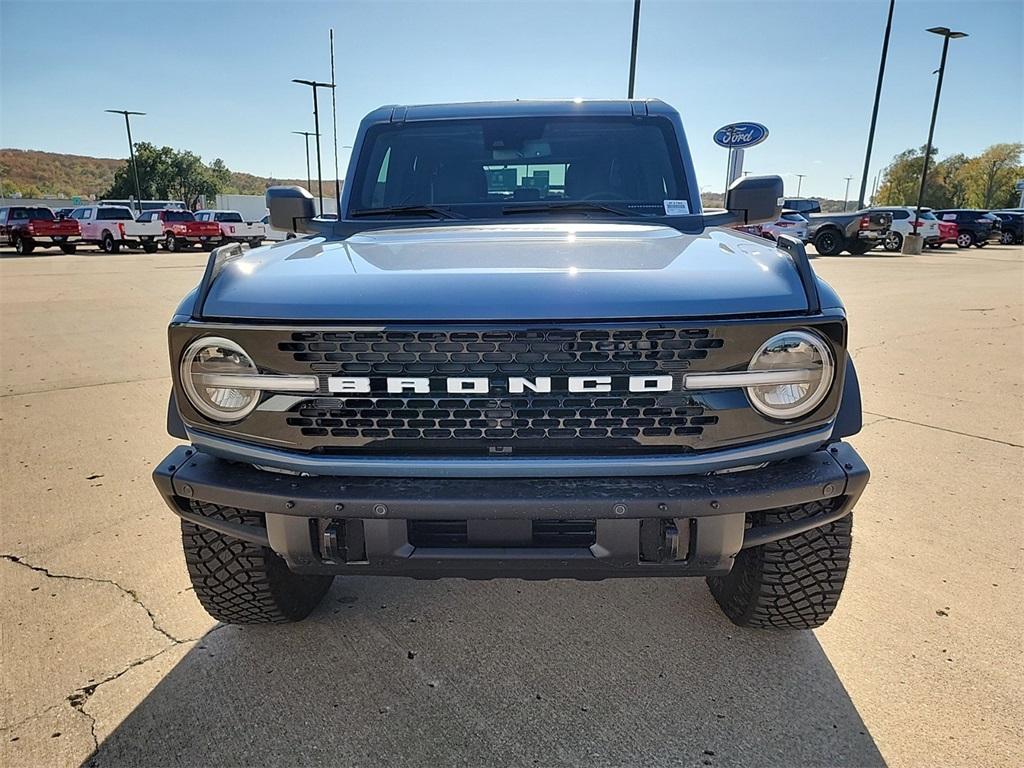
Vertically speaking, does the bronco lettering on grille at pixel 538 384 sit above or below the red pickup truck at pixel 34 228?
above

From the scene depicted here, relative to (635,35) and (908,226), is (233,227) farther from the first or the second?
(908,226)

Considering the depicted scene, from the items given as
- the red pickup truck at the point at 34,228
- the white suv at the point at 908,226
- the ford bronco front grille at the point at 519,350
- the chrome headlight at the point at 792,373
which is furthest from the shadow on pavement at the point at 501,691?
the red pickup truck at the point at 34,228

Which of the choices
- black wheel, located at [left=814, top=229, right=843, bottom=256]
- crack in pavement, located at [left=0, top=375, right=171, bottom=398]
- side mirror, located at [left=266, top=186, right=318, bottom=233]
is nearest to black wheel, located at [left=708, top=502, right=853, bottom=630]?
side mirror, located at [left=266, top=186, right=318, bottom=233]

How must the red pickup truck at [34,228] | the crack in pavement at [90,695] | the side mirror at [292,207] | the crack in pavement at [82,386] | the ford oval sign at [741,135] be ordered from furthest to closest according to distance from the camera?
the red pickup truck at [34,228] → the ford oval sign at [741,135] → the crack in pavement at [82,386] → the side mirror at [292,207] → the crack in pavement at [90,695]

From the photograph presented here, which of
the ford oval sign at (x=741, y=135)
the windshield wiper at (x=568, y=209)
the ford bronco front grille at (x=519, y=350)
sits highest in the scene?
the ford oval sign at (x=741, y=135)

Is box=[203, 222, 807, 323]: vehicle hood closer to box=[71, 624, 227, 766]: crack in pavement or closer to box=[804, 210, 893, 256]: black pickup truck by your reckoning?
box=[71, 624, 227, 766]: crack in pavement

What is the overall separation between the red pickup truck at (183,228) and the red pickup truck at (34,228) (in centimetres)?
274

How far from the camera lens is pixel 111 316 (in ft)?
33.3

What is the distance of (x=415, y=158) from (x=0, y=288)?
14.1 m

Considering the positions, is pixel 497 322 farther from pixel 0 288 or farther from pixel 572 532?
pixel 0 288

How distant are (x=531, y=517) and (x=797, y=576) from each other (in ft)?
3.26

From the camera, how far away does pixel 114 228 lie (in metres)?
26.8

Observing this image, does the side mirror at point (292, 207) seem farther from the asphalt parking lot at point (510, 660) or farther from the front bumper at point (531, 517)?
the front bumper at point (531, 517)

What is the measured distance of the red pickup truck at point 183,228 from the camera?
27.4 meters
